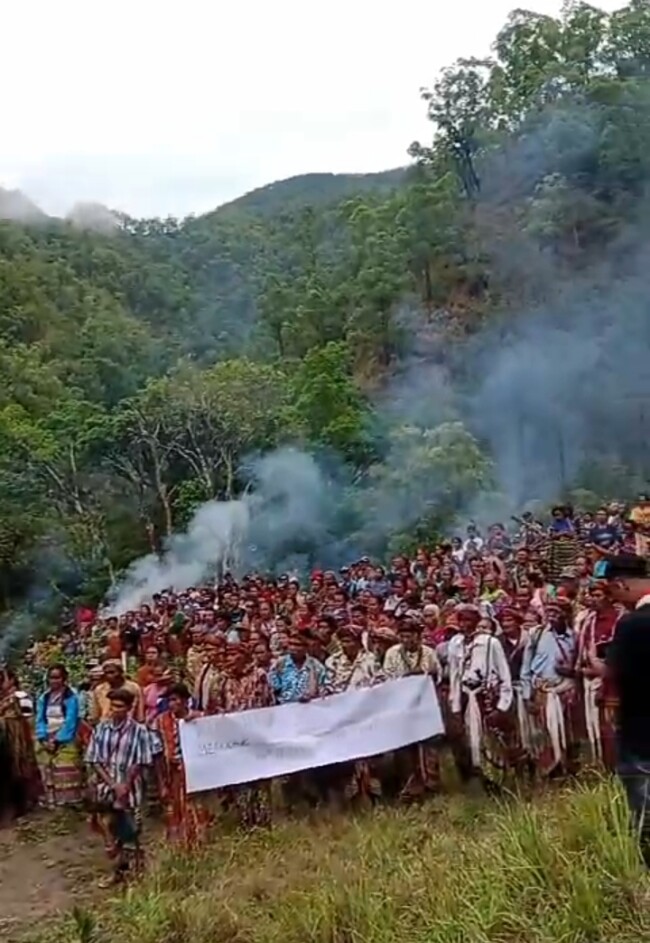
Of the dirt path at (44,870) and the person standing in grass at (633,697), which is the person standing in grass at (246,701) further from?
the person standing in grass at (633,697)

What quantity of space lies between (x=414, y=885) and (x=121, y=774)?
3029 mm

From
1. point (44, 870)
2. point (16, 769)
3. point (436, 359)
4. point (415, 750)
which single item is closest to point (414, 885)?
point (415, 750)

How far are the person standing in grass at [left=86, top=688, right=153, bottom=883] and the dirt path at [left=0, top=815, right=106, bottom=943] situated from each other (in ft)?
0.94

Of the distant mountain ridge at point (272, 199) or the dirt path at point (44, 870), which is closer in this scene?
the dirt path at point (44, 870)

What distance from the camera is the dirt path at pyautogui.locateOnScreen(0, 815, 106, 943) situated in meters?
7.49

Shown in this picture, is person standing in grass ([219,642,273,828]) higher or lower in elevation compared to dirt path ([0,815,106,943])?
higher

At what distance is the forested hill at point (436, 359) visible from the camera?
37.9 metres

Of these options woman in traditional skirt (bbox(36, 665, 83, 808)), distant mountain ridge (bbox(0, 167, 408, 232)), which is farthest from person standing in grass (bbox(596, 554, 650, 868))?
distant mountain ridge (bbox(0, 167, 408, 232))

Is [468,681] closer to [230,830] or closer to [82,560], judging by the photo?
[230,830]

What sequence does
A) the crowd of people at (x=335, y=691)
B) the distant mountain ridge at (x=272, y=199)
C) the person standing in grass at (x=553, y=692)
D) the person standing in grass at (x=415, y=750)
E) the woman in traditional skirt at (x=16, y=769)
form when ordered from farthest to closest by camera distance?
1. the distant mountain ridge at (x=272, y=199)
2. the woman in traditional skirt at (x=16, y=769)
3. the person standing in grass at (x=415, y=750)
4. the person standing in grass at (x=553, y=692)
5. the crowd of people at (x=335, y=691)

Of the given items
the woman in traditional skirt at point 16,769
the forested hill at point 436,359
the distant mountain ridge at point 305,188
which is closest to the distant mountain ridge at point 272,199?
the distant mountain ridge at point 305,188

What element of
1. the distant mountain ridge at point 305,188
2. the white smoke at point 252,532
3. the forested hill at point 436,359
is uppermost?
the distant mountain ridge at point 305,188

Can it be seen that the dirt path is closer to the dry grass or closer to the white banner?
the dry grass

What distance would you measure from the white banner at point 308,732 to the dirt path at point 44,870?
100cm
